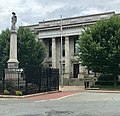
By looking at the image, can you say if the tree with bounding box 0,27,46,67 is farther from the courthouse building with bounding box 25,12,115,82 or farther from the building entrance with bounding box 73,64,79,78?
the building entrance with bounding box 73,64,79,78

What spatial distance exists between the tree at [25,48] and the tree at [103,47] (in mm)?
14103

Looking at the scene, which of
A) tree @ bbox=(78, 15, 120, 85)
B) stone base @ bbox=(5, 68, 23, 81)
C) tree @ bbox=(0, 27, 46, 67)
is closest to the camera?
stone base @ bbox=(5, 68, 23, 81)

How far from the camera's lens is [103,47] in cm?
4191

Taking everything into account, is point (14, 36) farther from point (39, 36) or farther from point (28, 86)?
point (39, 36)

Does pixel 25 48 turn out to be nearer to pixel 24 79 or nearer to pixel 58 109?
pixel 24 79

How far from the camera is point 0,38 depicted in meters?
57.7

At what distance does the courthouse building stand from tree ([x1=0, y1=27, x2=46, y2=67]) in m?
6.23

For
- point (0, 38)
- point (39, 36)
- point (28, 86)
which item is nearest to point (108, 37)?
point (28, 86)

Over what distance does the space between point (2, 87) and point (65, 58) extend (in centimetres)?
3732

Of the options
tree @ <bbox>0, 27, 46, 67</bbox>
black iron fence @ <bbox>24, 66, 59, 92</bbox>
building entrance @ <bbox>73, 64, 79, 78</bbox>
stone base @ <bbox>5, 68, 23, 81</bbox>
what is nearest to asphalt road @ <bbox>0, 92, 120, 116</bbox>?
black iron fence @ <bbox>24, 66, 59, 92</bbox>

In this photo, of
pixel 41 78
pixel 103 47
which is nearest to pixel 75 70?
pixel 103 47

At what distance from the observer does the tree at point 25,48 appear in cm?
5579

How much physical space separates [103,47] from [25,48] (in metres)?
18.3

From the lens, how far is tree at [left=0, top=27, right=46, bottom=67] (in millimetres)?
55787
